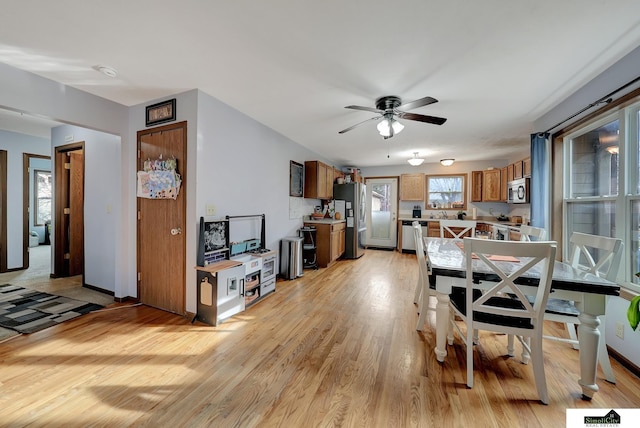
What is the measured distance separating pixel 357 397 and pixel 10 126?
6223mm

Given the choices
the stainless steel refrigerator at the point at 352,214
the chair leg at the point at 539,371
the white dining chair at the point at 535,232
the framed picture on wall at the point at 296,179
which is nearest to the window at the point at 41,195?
the framed picture on wall at the point at 296,179

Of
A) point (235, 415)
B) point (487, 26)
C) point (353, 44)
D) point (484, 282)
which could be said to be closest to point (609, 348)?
point (484, 282)

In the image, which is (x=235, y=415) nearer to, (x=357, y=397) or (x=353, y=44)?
(x=357, y=397)

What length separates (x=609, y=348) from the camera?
6.89 ft

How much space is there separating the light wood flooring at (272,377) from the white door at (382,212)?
14.5 ft

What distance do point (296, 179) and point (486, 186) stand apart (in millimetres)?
4458

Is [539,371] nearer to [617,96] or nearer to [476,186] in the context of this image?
[617,96]

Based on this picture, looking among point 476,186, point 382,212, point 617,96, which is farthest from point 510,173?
point 617,96

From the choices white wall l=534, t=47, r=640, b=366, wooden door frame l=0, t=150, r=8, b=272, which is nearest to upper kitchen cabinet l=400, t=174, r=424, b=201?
white wall l=534, t=47, r=640, b=366

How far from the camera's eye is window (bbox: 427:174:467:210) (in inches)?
247

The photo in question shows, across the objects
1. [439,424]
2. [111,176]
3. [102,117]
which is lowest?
[439,424]

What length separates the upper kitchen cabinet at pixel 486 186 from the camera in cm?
554

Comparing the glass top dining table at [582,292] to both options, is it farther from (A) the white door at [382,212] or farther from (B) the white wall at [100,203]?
(A) the white door at [382,212]

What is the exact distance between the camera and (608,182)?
93.0 inches
